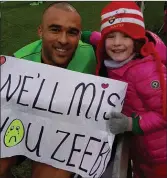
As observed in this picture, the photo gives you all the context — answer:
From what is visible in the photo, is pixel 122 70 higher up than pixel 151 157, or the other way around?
pixel 122 70

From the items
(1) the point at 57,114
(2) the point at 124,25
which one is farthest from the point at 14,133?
(2) the point at 124,25

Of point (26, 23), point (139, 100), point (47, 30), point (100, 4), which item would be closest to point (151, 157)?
point (139, 100)

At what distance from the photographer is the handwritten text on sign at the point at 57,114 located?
2271mm

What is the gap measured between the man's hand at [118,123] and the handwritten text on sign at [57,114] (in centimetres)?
5

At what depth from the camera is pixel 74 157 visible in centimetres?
232

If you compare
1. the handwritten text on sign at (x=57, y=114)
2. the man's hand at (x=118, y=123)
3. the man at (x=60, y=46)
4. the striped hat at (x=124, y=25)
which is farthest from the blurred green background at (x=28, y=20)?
the man's hand at (x=118, y=123)

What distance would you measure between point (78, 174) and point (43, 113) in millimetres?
397

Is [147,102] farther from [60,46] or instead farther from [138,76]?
[60,46]

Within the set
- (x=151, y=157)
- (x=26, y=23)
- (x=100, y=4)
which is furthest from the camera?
(x=100, y=4)

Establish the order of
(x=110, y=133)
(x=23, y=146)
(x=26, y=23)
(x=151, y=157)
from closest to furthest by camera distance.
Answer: (x=110, y=133), (x=23, y=146), (x=151, y=157), (x=26, y=23)

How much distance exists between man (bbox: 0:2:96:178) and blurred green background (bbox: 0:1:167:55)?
4795 mm

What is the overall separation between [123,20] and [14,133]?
92 cm

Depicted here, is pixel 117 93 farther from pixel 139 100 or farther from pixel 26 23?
pixel 26 23

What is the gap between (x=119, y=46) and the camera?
Result: 237 cm
